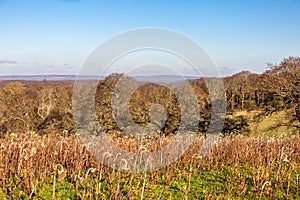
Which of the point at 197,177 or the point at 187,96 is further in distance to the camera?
the point at 187,96

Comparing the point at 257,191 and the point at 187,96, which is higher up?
the point at 187,96

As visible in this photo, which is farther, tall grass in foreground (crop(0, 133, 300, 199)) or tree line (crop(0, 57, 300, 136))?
tree line (crop(0, 57, 300, 136))

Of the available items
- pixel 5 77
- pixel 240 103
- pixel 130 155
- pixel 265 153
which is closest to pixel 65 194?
pixel 130 155

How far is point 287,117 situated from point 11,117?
18.3 metres

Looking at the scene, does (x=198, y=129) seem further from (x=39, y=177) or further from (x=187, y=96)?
(x=39, y=177)

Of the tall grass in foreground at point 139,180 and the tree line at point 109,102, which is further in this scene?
the tree line at point 109,102

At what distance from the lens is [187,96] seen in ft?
72.3

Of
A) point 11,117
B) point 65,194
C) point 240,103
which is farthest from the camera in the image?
point 240,103

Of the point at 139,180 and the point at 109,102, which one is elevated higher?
the point at 109,102

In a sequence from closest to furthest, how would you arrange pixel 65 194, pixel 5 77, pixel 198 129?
1. pixel 65 194
2. pixel 198 129
3. pixel 5 77

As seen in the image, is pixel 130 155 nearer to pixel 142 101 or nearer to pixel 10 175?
pixel 10 175

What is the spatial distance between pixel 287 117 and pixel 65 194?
19.7 meters

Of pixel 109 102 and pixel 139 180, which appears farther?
pixel 109 102

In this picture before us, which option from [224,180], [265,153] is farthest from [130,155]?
[265,153]
